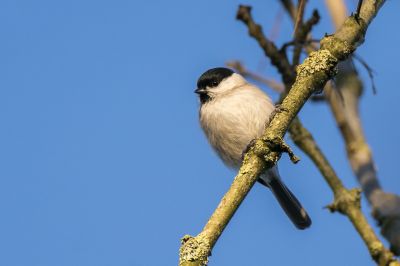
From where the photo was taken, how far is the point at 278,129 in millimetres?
A: 2260

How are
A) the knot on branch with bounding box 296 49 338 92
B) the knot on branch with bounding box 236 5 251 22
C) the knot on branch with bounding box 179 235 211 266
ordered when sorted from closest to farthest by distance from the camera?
the knot on branch with bounding box 179 235 211 266
the knot on branch with bounding box 296 49 338 92
the knot on branch with bounding box 236 5 251 22

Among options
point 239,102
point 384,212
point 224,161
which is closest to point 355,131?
point 384,212

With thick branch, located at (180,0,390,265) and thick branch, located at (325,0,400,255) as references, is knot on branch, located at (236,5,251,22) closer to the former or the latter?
thick branch, located at (325,0,400,255)

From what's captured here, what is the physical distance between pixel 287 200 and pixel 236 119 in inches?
34.4

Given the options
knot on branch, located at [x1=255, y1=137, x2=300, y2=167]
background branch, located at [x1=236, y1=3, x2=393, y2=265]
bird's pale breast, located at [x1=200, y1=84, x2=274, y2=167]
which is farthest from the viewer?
bird's pale breast, located at [x1=200, y1=84, x2=274, y2=167]

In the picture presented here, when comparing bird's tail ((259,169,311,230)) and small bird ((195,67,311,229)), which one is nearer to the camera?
small bird ((195,67,311,229))

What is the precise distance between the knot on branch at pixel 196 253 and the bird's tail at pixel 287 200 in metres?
3.05

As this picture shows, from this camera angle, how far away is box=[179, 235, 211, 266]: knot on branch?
6.00 ft

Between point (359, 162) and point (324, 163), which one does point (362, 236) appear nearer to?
point (359, 162)

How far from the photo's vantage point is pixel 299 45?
12.8ft

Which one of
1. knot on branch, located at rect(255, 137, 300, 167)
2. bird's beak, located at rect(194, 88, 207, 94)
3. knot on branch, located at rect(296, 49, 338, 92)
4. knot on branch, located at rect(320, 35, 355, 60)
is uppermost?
bird's beak, located at rect(194, 88, 207, 94)

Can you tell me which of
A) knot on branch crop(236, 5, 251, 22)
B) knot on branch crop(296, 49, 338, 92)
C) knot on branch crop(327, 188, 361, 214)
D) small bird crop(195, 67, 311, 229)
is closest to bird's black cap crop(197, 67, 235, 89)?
small bird crop(195, 67, 311, 229)

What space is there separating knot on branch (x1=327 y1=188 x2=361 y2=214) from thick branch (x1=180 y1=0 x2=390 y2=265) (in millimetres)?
517

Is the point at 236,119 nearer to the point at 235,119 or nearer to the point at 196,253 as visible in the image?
the point at 235,119
